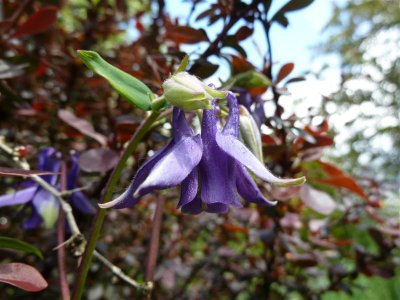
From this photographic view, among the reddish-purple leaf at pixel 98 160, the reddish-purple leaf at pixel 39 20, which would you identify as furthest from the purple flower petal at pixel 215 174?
the reddish-purple leaf at pixel 39 20

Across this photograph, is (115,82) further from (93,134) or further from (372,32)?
(372,32)

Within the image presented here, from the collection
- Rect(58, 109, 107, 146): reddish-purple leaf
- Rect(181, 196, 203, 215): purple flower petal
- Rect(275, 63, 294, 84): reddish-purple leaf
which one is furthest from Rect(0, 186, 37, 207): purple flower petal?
Rect(275, 63, 294, 84): reddish-purple leaf

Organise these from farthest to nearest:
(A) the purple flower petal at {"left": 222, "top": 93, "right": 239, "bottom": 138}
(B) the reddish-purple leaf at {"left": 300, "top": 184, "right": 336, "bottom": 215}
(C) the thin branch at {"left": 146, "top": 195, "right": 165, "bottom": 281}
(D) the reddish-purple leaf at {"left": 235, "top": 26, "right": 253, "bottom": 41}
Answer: (B) the reddish-purple leaf at {"left": 300, "top": 184, "right": 336, "bottom": 215} < (D) the reddish-purple leaf at {"left": 235, "top": 26, "right": 253, "bottom": 41} < (C) the thin branch at {"left": 146, "top": 195, "right": 165, "bottom": 281} < (A) the purple flower petal at {"left": 222, "top": 93, "right": 239, "bottom": 138}

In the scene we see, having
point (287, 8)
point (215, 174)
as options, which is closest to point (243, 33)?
point (287, 8)

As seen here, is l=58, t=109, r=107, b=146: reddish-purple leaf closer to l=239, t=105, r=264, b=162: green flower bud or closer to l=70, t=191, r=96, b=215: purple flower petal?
l=70, t=191, r=96, b=215: purple flower petal

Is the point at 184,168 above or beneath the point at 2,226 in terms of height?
above

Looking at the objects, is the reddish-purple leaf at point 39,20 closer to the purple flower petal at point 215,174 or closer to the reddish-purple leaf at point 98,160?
the reddish-purple leaf at point 98,160

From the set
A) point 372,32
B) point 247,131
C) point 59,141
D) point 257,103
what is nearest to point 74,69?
point 59,141

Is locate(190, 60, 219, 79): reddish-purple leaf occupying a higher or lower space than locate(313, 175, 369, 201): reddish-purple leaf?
higher
